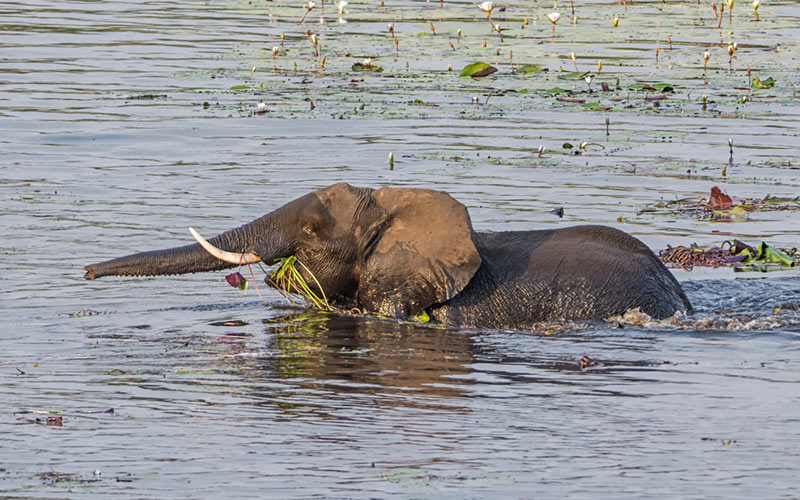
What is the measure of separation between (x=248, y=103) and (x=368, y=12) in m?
11.4

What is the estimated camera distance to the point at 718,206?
14.0 meters

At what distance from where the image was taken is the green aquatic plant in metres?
10.2

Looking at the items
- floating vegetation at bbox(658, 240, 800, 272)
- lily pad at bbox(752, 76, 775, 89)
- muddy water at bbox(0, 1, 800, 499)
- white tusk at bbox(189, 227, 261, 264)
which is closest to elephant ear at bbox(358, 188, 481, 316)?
muddy water at bbox(0, 1, 800, 499)

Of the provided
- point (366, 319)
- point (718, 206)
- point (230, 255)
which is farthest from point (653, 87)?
point (230, 255)

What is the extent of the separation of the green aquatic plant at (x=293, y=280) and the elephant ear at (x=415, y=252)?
34cm

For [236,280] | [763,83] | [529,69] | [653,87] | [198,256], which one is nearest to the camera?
[198,256]

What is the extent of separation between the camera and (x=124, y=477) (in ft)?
21.4

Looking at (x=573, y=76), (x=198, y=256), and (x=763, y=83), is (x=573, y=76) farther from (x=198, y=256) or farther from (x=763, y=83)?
(x=198, y=256)

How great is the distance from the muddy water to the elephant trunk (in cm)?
40

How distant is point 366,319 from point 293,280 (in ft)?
1.83

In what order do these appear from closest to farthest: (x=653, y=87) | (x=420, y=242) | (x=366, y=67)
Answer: (x=420, y=242)
(x=653, y=87)
(x=366, y=67)

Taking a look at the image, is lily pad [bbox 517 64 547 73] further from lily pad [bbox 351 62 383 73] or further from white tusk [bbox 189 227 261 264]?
white tusk [bbox 189 227 261 264]

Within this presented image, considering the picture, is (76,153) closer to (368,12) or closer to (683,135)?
(683,135)

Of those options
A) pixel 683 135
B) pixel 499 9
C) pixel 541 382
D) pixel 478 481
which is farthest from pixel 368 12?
pixel 478 481
